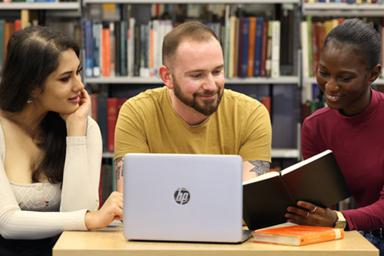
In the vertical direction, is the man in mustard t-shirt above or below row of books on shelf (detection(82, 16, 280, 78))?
below

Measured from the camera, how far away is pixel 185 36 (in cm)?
238

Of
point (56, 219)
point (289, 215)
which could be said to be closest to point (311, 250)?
point (289, 215)

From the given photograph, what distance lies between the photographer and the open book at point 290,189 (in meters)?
1.95

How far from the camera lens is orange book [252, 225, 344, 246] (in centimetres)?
186

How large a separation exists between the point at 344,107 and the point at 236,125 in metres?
0.33

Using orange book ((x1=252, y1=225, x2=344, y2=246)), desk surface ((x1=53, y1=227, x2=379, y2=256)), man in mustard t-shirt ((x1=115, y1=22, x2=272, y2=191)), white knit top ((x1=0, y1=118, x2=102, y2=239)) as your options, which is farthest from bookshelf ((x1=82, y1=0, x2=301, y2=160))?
desk surface ((x1=53, y1=227, x2=379, y2=256))

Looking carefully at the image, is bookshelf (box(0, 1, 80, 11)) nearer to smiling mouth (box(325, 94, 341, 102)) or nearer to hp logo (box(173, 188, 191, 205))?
smiling mouth (box(325, 94, 341, 102))

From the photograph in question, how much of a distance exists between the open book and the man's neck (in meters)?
0.52

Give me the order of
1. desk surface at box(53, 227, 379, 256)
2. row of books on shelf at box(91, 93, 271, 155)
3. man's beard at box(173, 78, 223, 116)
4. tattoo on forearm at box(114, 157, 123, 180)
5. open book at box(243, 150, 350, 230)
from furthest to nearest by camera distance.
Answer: row of books on shelf at box(91, 93, 271, 155)
tattoo on forearm at box(114, 157, 123, 180)
man's beard at box(173, 78, 223, 116)
open book at box(243, 150, 350, 230)
desk surface at box(53, 227, 379, 256)

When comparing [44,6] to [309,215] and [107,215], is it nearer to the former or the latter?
[107,215]

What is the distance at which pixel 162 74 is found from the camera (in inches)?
96.6

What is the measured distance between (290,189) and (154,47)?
2052mm

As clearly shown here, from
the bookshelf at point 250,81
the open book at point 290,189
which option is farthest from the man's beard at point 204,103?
the bookshelf at point 250,81

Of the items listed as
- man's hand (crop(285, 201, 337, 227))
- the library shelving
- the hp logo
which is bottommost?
man's hand (crop(285, 201, 337, 227))
